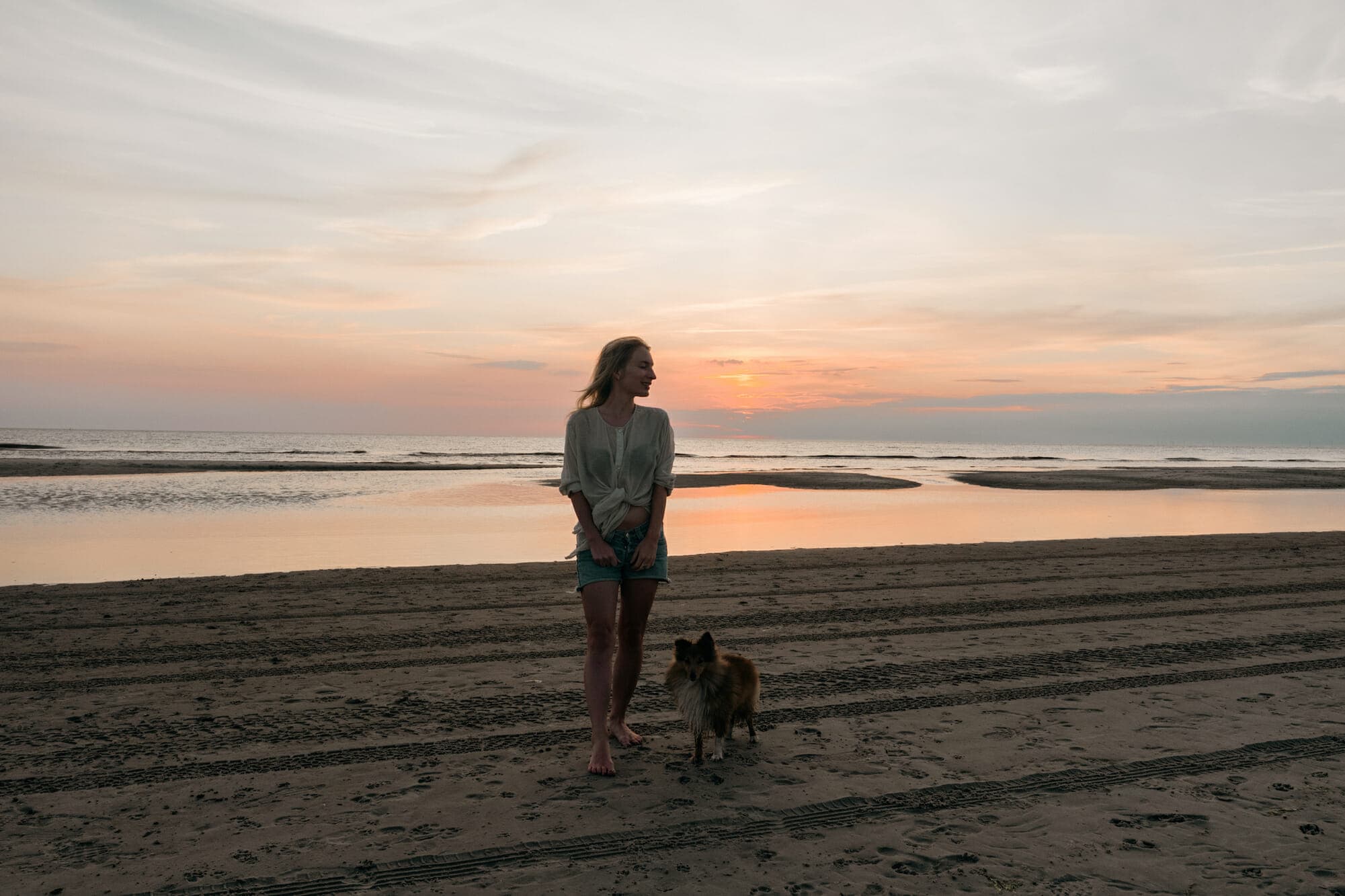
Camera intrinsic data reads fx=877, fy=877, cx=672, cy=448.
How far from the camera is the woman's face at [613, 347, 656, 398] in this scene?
4.34 m

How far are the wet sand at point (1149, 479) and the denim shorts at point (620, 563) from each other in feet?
103

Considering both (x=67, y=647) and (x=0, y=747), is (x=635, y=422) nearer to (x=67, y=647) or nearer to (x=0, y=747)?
(x=0, y=747)

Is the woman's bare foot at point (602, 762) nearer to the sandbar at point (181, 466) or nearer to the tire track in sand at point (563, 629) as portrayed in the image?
the tire track in sand at point (563, 629)

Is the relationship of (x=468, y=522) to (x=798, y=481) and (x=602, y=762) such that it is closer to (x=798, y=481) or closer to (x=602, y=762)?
(x=602, y=762)

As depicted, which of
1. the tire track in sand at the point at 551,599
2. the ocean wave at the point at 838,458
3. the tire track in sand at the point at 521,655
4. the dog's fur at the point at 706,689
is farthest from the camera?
the ocean wave at the point at 838,458

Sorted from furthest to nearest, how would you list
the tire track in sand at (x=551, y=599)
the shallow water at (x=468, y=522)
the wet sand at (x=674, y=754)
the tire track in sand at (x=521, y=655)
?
1. the shallow water at (x=468, y=522)
2. the tire track in sand at (x=551, y=599)
3. the tire track in sand at (x=521, y=655)
4. the wet sand at (x=674, y=754)

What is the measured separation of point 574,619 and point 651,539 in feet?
13.0

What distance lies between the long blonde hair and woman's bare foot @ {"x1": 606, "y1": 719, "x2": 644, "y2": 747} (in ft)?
5.69

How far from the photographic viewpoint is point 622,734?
4738 mm

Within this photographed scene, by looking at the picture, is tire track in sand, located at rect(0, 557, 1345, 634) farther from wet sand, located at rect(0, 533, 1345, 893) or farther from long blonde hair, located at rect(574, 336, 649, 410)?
long blonde hair, located at rect(574, 336, 649, 410)

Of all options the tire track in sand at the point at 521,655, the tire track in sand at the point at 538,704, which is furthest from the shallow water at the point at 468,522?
the tire track in sand at the point at 538,704

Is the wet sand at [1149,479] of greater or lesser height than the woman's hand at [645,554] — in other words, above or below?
below

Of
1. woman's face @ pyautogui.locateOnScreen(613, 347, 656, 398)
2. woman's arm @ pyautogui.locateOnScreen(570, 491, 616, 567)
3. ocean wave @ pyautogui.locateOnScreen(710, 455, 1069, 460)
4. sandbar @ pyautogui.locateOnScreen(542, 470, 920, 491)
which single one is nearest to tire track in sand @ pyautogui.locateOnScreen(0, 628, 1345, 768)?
woman's arm @ pyautogui.locateOnScreen(570, 491, 616, 567)

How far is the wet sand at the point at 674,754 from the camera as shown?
3.37 meters
